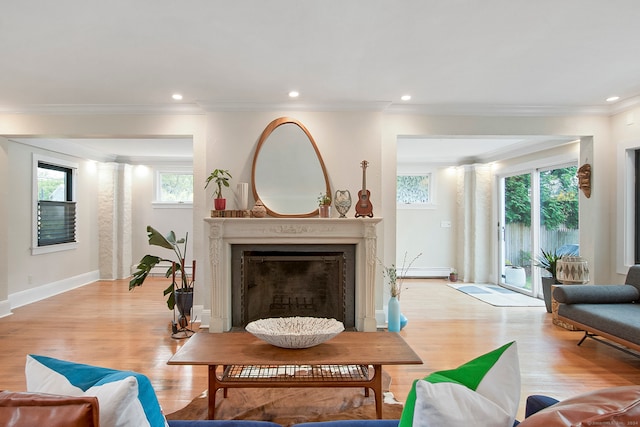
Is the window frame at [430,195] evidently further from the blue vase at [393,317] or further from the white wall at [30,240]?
the white wall at [30,240]

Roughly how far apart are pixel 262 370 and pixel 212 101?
2760mm

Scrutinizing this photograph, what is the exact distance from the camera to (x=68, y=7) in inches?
91.8

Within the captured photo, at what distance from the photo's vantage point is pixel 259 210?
162 inches

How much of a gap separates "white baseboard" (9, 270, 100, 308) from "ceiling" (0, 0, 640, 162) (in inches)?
101

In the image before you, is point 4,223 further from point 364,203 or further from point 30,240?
point 364,203

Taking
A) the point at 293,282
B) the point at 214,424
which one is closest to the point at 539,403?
the point at 214,424

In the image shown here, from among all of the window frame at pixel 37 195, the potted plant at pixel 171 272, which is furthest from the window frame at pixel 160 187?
the potted plant at pixel 171 272

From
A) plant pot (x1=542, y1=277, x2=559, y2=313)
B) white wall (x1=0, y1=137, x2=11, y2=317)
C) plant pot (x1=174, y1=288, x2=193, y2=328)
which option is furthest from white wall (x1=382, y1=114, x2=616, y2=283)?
white wall (x1=0, y1=137, x2=11, y2=317)

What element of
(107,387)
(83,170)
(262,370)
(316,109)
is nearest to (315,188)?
(316,109)

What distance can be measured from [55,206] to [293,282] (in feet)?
14.1

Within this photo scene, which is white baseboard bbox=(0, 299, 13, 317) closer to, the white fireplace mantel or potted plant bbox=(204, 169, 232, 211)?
the white fireplace mantel

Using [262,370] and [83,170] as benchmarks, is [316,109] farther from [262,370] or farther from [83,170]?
[83,170]

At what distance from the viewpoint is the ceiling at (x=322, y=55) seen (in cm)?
239

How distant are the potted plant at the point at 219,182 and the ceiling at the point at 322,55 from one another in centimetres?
74
